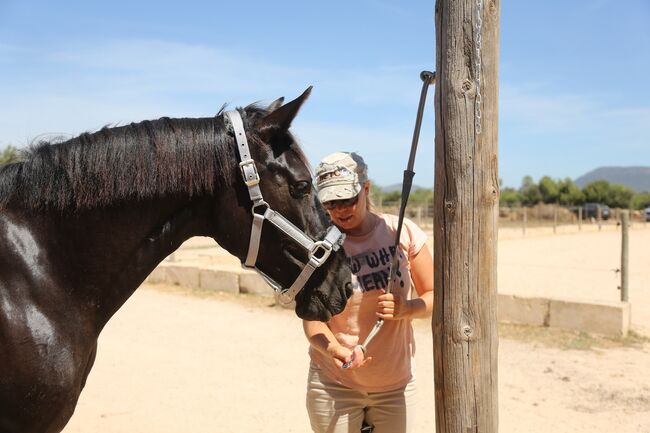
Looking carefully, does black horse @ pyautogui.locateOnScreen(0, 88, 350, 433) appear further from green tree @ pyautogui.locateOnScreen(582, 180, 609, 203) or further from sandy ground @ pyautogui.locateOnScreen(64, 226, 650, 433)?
green tree @ pyautogui.locateOnScreen(582, 180, 609, 203)

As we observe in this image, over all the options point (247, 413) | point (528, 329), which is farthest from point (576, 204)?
point (247, 413)

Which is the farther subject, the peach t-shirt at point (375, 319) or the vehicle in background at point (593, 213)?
the vehicle in background at point (593, 213)

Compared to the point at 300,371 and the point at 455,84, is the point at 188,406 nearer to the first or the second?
the point at 300,371

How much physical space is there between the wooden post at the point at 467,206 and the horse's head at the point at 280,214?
0.45 meters

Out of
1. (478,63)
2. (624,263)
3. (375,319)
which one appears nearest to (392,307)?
(375,319)

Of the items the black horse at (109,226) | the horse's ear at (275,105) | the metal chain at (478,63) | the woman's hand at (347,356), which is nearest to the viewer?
the black horse at (109,226)

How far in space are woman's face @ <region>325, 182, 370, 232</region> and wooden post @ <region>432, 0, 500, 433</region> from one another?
53 centimetres

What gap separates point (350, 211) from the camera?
260 cm

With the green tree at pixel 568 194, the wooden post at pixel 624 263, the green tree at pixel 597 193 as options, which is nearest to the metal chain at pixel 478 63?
the wooden post at pixel 624 263

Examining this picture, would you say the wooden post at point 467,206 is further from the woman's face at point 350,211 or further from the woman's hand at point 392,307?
the woman's face at point 350,211

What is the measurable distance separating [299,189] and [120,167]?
2.20ft

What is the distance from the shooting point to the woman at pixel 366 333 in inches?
103

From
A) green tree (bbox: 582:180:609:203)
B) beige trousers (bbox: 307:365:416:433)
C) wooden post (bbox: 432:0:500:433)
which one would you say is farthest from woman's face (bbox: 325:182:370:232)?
green tree (bbox: 582:180:609:203)

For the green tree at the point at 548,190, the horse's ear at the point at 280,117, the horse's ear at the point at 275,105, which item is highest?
the green tree at the point at 548,190
